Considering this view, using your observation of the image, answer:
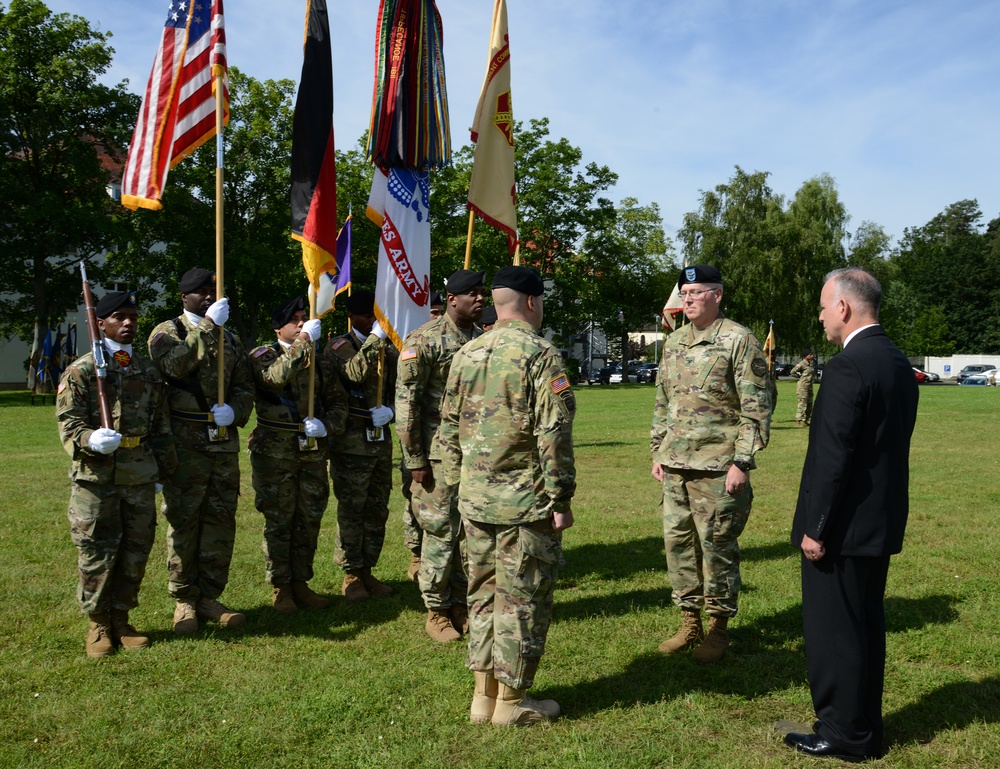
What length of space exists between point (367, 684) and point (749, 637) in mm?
2791

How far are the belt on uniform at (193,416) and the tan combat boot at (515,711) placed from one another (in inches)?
120

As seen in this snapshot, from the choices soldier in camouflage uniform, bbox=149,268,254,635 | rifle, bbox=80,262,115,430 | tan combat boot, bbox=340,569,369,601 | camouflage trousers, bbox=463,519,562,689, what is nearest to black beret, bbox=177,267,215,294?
soldier in camouflage uniform, bbox=149,268,254,635

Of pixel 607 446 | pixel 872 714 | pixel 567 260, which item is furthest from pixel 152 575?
pixel 567 260

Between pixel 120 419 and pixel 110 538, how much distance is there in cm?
81

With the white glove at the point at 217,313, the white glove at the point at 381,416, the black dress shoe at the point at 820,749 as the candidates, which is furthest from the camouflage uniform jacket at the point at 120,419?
the black dress shoe at the point at 820,749

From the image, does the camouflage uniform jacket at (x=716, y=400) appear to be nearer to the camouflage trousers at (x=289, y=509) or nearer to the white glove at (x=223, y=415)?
the camouflage trousers at (x=289, y=509)

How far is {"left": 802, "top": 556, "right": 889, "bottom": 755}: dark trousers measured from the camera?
3.85 metres

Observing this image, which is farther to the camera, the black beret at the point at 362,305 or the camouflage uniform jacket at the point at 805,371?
the camouflage uniform jacket at the point at 805,371

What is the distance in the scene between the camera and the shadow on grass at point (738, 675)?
466 cm

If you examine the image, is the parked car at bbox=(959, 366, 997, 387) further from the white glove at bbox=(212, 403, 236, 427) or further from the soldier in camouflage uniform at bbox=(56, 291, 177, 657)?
the soldier in camouflage uniform at bbox=(56, 291, 177, 657)

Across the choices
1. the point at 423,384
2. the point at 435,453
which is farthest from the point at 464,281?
the point at 435,453

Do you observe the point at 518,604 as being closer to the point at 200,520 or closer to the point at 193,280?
the point at 200,520

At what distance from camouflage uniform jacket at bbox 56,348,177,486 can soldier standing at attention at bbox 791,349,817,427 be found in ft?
59.2

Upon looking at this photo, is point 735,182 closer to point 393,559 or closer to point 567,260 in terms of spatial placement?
point 567,260
